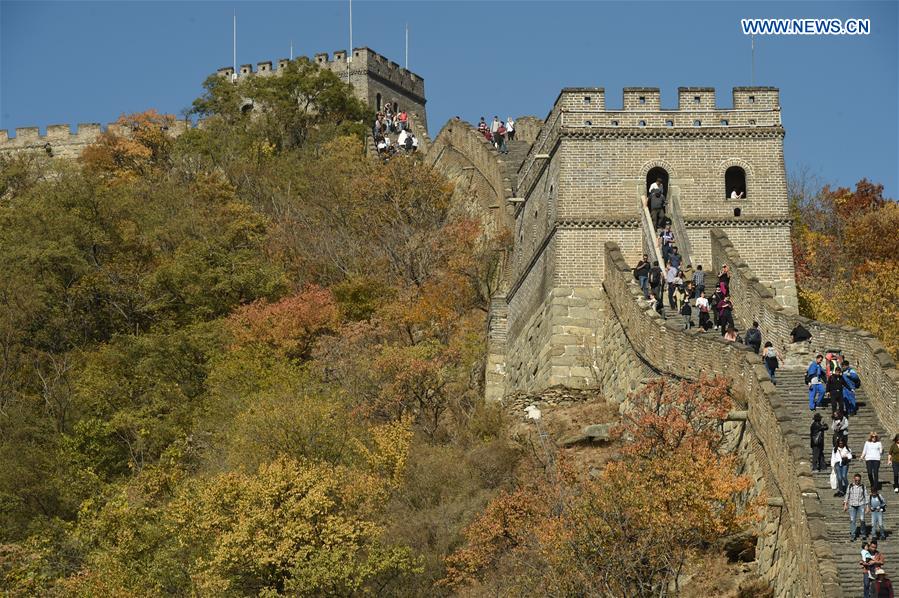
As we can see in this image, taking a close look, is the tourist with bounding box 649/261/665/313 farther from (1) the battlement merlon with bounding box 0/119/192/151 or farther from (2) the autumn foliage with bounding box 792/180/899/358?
(1) the battlement merlon with bounding box 0/119/192/151

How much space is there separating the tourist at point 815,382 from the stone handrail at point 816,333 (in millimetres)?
955

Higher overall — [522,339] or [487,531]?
[522,339]

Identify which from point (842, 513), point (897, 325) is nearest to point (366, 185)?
point (897, 325)

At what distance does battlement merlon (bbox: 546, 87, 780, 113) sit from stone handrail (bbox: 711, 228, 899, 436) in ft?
10.5

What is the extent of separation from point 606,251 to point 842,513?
1551 cm

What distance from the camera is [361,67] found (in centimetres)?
8988

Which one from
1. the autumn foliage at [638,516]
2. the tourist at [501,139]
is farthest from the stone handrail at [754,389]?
the tourist at [501,139]

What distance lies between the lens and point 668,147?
44.4 meters

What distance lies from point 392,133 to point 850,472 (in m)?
52.9

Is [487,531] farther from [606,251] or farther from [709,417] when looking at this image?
[606,251]

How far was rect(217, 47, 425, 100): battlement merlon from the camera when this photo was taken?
9000 cm

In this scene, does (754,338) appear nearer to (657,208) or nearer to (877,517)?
(657,208)

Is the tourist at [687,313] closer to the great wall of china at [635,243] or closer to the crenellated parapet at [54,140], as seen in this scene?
the great wall of china at [635,243]

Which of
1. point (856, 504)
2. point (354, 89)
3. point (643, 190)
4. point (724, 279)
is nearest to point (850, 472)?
point (856, 504)
